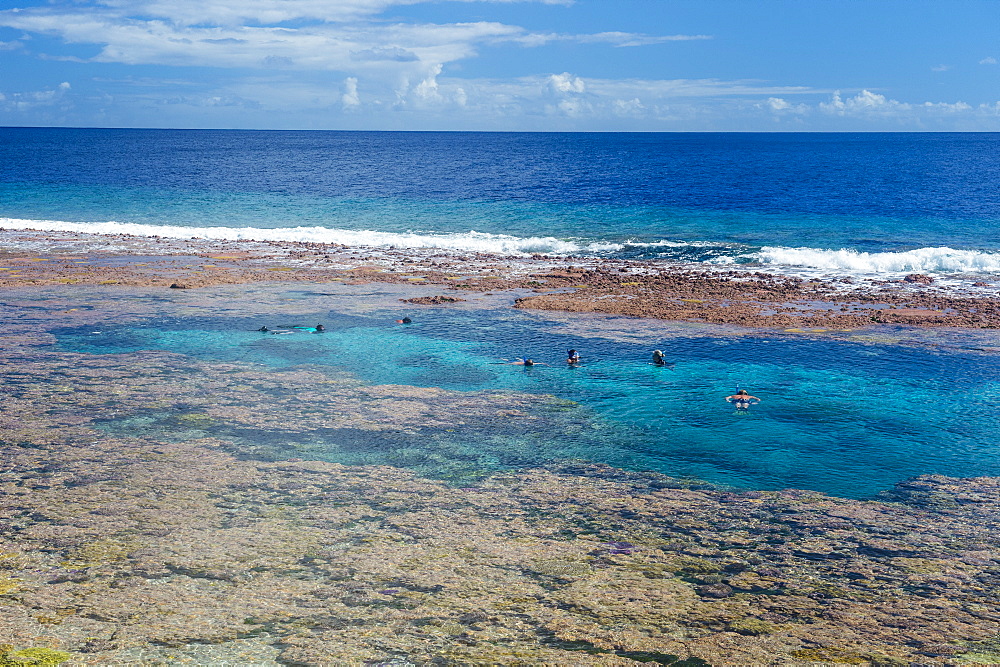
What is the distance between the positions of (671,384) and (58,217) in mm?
52958

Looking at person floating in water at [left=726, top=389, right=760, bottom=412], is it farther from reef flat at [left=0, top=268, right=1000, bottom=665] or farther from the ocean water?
the ocean water

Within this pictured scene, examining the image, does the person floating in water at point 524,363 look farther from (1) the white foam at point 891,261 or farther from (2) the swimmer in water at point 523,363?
(1) the white foam at point 891,261

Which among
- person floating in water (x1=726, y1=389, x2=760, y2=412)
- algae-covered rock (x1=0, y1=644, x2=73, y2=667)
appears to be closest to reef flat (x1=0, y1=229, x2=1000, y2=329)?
person floating in water (x1=726, y1=389, x2=760, y2=412)

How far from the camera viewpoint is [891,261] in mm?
35594

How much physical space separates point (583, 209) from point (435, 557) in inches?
2047

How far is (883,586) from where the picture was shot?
941 centimetres

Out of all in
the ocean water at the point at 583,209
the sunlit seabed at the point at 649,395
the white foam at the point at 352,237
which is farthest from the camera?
the white foam at the point at 352,237

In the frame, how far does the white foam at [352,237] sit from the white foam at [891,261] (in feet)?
29.9

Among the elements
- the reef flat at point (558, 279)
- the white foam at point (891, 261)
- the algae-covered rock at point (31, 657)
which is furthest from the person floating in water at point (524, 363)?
the white foam at point (891, 261)

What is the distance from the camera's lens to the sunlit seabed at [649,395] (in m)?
13.8

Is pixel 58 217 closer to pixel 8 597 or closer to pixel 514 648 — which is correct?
pixel 8 597

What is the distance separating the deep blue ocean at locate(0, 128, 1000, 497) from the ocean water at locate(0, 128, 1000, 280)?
0.94ft

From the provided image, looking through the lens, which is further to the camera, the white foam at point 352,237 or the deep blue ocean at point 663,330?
the white foam at point 352,237

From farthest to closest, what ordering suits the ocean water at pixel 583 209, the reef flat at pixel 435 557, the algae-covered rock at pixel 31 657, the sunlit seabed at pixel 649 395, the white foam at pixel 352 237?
1. the white foam at pixel 352 237
2. the ocean water at pixel 583 209
3. the sunlit seabed at pixel 649 395
4. the reef flat at pixel 435 557
5. the algae-covered rock at pixel 31 657
